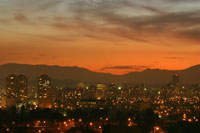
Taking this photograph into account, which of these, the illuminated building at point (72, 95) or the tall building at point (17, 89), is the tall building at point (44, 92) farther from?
the tall building at point (17, 89)

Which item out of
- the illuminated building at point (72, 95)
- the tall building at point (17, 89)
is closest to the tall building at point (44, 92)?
the illuminated building at point (72, 95)

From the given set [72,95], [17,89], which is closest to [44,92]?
[72,95]

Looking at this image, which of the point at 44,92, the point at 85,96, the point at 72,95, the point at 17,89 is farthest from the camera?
the point at 85,96

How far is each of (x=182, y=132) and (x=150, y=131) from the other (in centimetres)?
381

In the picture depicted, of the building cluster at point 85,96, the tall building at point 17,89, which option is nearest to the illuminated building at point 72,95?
the building cluster at point 85,96

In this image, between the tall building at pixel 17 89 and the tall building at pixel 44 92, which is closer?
the tall building at pixel 44 92

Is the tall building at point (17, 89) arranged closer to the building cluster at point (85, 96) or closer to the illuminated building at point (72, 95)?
the building cluster at point (85, 96)

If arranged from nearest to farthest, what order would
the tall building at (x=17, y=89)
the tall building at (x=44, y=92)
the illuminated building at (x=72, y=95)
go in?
the tall building at (x=44, y=92)
the illuminated building at (x=72, y=95)
the tall building at (x=17, y=89)

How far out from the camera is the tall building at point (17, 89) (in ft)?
444

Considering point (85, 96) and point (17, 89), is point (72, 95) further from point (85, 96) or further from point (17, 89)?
point (17, 89)

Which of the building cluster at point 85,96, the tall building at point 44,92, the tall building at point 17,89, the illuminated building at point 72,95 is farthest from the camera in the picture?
the tall building at point 17,89

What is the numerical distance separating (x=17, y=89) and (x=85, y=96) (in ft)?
Answer: 70.1

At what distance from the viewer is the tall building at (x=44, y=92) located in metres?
125

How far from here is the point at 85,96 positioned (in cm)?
14450
